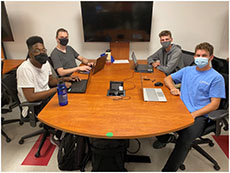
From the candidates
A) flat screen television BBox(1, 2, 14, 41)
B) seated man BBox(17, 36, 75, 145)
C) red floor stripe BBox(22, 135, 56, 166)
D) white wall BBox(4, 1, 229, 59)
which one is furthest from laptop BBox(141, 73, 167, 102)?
flat screen television BBox(1, 2, 14, 41)

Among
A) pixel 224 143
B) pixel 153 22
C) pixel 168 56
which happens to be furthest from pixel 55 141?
pixel 153 22

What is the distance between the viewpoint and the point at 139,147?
1854 mm

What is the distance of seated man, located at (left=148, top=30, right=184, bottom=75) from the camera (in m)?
2.19

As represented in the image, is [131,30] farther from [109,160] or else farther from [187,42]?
[109,160]

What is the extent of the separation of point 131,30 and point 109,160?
2219 mm

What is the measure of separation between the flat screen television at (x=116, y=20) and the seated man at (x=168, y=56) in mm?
581

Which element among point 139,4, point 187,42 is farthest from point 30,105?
point 187,42

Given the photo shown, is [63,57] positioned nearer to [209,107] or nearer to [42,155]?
[42,155]

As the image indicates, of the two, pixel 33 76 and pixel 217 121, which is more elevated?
pixel 33 76

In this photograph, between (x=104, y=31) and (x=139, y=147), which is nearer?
(x=139, y=147)

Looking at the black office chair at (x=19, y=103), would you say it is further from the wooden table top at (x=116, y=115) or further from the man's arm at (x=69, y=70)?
the man's arm at (x=69, y=70)

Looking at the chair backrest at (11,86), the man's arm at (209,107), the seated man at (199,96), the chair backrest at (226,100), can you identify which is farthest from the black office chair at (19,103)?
the chair backrest at (226,100)

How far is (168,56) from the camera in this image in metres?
2.34

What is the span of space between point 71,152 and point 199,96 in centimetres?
136
